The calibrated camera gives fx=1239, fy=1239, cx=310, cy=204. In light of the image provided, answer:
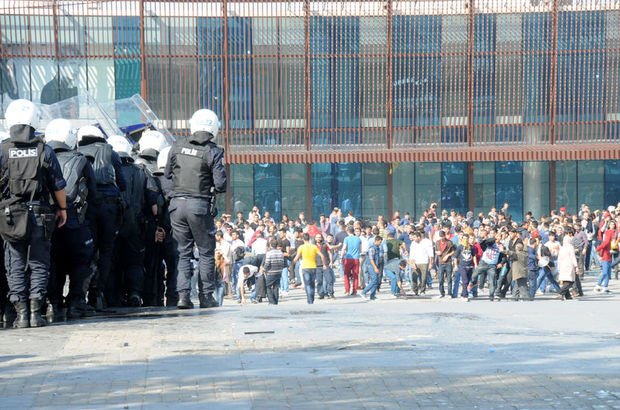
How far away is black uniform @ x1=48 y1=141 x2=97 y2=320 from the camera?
10.3 metres

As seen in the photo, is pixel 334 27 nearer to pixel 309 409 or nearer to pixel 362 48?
pixel 362 48

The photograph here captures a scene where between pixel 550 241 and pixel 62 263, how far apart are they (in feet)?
51.0

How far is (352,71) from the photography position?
35219 mm

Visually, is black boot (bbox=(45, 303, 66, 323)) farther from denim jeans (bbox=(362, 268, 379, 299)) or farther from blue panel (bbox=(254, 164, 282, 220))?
blue panel (bbox=(254, 164, 282, 220))

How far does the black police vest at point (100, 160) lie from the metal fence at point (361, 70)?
23.9 m

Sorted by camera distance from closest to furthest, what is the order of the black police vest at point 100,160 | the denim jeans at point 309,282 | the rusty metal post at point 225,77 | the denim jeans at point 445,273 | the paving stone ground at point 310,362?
the paving stone ground at point 310,362, the black police vest at point 100,160, the denim jeans at point 309,282, the denim jeans at point 445,273, the rusty metal post at point 225,77

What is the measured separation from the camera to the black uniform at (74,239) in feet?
33.7

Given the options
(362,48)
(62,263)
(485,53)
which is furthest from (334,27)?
(62,263)

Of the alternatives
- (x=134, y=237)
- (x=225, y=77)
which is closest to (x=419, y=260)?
(x=225, y=77)

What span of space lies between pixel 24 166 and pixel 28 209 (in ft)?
1.11

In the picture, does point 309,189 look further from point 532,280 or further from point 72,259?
point 72,259

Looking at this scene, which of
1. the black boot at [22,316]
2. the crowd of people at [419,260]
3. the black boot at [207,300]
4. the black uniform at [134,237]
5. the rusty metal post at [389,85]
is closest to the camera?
the black boot at [22,316]

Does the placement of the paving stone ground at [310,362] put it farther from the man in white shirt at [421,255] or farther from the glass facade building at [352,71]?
the glass facade building at [352,71]

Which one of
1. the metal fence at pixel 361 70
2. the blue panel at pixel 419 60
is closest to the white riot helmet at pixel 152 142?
the metal fence at pixel 361 70
